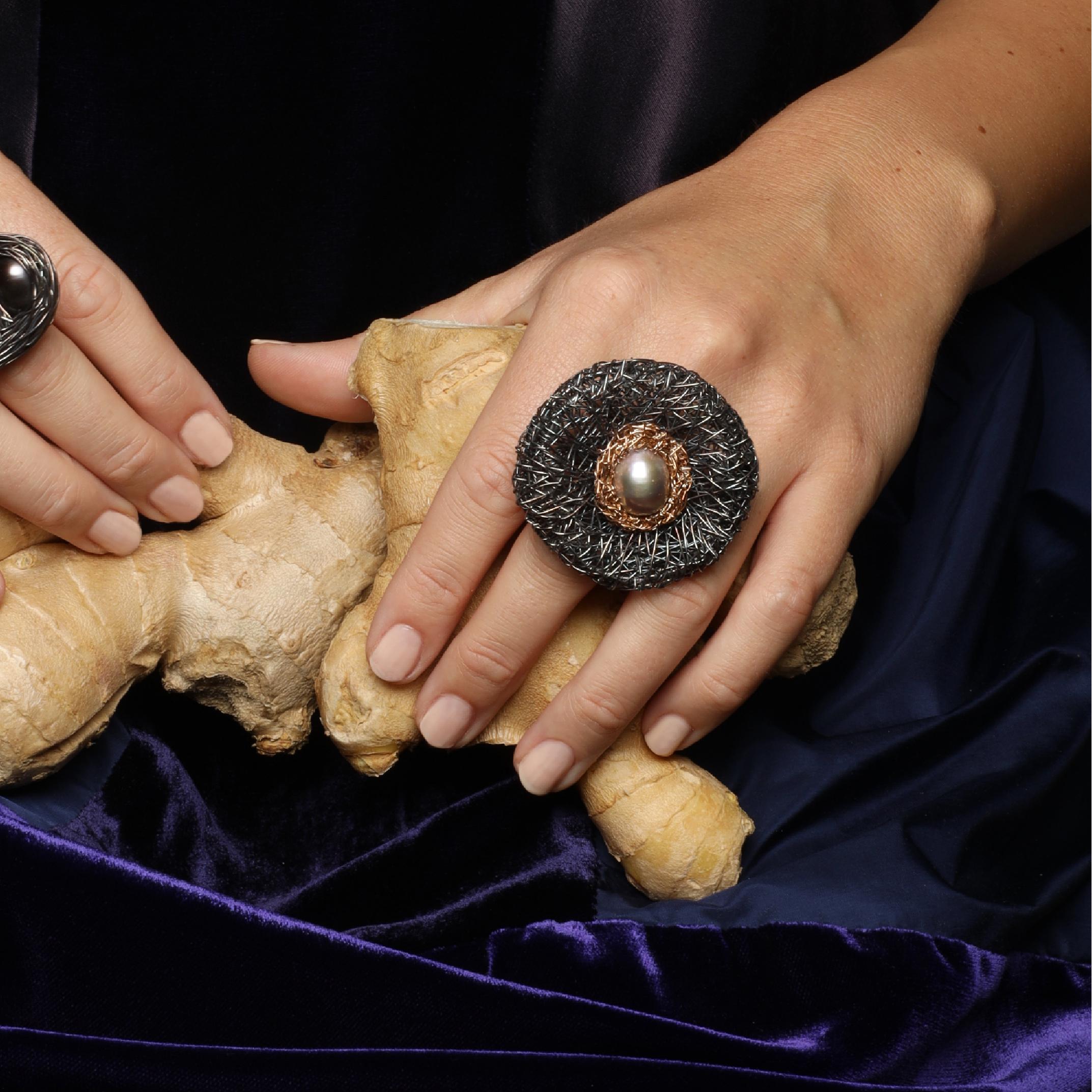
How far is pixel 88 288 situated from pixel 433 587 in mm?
412

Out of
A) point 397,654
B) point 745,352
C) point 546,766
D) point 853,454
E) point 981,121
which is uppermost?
point 981,121

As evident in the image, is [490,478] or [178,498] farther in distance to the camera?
[178,498]

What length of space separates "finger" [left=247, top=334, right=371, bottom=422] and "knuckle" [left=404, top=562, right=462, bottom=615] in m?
0.25

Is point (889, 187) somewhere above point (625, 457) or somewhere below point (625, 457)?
above

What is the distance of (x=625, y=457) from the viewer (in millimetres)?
853

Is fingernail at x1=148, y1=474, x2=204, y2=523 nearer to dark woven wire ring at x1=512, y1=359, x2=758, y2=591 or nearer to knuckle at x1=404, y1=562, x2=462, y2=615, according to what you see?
knuckle at x1=404, y1=562, x2=462, y2=615

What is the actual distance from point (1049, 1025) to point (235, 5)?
1.31 metres

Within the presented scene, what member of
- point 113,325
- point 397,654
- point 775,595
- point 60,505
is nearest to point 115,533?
point 60,505

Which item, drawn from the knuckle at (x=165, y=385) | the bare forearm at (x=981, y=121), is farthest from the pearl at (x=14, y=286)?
the bare forearm at (x=981, y=121)

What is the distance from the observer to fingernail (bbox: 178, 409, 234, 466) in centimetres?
106

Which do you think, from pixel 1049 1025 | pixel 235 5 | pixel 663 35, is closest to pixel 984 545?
pixel 1049 1025

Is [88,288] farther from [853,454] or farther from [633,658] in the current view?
[853,454]

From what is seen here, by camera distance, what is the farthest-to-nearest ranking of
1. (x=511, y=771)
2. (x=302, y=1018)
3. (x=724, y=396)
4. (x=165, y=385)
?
(x=511, y=771) < (x=165, y=385) < (x=724, y=396) < (x=302, y=1018)

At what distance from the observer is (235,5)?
1216mm
